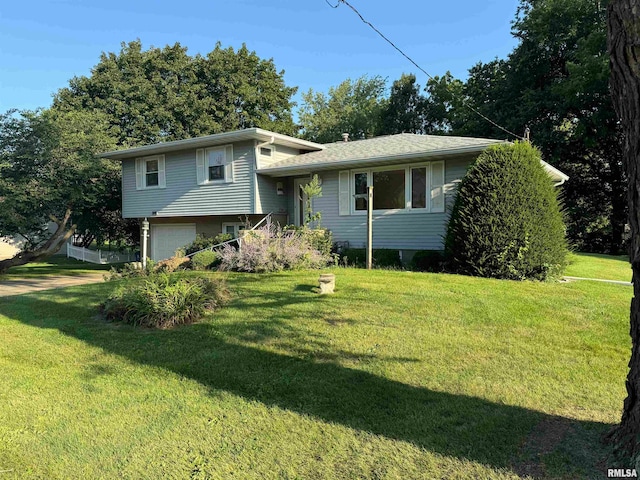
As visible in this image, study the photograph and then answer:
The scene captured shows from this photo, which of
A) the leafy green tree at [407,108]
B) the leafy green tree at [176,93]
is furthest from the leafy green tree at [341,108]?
the leafy green tree at [176,93]

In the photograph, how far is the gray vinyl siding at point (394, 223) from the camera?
1189cm

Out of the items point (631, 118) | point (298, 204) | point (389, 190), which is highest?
point (389, 190)

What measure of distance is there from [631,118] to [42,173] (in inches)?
747

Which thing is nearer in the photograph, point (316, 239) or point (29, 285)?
point (316, 239)

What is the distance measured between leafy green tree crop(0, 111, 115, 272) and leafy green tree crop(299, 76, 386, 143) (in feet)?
69.9

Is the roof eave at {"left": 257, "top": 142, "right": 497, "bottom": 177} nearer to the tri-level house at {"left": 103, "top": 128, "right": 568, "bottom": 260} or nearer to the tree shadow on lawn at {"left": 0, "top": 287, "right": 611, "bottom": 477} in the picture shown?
the tri-level house at {"left": 103, "top": 128, "right": 568, "bottom": 260}

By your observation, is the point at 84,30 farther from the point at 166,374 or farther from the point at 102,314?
the point at 166,374

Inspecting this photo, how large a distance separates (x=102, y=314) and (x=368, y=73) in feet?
126

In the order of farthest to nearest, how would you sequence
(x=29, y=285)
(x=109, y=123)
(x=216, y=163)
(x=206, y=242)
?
(x=109, y=123)
(x=216, y=163)
(x=206, y=242)
(x=29, y=285)

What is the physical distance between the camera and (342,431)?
9.92ft

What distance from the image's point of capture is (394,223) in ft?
42.1

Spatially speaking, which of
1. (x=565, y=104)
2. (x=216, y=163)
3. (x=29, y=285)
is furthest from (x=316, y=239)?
(x=565, y=104)

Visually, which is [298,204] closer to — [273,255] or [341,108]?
[273,255]

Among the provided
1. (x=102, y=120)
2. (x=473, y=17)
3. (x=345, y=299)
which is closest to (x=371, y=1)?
(x=473, y=17)
